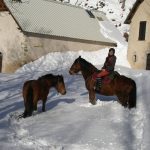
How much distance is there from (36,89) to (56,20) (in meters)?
25.7

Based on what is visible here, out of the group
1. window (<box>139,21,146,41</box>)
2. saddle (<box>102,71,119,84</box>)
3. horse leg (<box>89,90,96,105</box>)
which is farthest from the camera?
window (<box>139,21,146,41</box>)

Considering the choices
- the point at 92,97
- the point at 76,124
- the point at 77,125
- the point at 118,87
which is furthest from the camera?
the point at 92,97

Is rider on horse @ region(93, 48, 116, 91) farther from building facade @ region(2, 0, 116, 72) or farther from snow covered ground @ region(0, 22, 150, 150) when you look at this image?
building facade @ region(2, 0, 116, 72)

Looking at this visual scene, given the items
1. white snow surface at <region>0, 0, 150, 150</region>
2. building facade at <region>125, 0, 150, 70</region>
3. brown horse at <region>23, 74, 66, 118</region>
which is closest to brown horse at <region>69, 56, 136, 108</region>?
white snow surface at <region>0, 0, 150, 150</region>

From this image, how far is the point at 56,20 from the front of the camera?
3803 centimetres

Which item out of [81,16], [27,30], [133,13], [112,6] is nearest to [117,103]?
[27,30]

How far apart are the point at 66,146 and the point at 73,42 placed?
28.4 metres

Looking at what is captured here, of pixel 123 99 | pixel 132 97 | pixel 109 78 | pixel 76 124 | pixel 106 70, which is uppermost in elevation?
pixel 106 70

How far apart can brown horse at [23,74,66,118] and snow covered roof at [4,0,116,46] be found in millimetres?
20528

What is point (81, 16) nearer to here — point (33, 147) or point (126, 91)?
point (126, 91)

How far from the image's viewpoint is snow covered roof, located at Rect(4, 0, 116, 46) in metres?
34.6

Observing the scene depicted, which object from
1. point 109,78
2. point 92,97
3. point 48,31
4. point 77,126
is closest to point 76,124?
point 77,126

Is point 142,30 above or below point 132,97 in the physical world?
above

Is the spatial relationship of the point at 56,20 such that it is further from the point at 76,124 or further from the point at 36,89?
the point at 76,124
